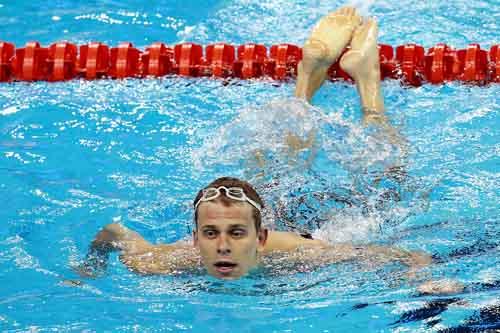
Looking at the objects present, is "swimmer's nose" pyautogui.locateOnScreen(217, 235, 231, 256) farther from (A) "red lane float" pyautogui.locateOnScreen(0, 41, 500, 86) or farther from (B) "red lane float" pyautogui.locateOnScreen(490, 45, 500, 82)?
(B) "red lane float" pyautogui.locateOnScreen(490, 45, 500, 82)

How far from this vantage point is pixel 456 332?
3152 mm

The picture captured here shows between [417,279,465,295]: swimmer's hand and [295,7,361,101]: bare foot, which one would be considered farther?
[295,7,361,101]: bare foot

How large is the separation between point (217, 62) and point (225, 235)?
237cm

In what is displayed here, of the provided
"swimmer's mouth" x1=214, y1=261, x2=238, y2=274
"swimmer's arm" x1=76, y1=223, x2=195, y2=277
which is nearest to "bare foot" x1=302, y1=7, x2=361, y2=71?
"swimmer's arm" x1=76, y1=223, x2=195, y2=277

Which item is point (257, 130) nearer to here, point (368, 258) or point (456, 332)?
point (368, 258)

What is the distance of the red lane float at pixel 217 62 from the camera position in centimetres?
546

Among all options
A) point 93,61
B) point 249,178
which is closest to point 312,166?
point 249,178

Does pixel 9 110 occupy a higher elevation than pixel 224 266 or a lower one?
higher

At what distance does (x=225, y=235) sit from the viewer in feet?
11.2

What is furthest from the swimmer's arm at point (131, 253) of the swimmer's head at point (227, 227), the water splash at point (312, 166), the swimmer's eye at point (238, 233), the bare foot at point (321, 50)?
the bare foot at point (321, 50)

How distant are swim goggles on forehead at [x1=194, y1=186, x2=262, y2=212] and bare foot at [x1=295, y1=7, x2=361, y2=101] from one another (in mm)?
1467

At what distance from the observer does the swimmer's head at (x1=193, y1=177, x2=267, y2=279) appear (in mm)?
3410

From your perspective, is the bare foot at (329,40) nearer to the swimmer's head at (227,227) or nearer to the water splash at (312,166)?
the water splash at (312,166)

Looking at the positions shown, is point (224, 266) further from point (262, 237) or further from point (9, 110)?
point (9, 110)
